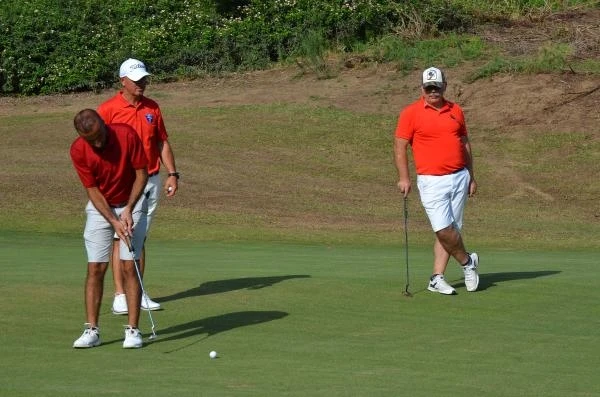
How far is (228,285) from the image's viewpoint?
12.6m

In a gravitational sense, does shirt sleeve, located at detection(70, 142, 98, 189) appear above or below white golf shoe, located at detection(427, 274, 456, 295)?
above

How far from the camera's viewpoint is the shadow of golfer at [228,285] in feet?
39.5

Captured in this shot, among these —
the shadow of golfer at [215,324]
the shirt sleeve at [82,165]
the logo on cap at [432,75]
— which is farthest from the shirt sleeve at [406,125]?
the shirt sleeve at [82,165]

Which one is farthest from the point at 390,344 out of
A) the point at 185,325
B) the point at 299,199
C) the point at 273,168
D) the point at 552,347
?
the point at 273,168

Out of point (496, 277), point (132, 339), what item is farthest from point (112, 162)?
point (496, 277)

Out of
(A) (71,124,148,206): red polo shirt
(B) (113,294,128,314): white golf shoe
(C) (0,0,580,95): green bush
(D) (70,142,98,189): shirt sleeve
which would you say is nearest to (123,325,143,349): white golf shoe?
(A) (71,124,148,206): red polo shirt

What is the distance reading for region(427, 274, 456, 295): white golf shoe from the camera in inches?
469

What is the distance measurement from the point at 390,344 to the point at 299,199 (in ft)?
47.3

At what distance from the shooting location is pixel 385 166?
88.2 feet

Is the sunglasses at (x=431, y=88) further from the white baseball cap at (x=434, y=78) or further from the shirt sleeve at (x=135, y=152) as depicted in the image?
the shirt sleeve at (x=135, y=152)

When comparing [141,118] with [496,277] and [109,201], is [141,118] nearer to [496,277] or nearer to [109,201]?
[109,201]

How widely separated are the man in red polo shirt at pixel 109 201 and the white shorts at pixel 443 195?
120 inches

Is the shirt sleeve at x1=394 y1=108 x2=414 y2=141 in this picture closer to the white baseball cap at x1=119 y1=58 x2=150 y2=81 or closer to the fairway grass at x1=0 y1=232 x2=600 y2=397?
the fairway grass at x1=0 y1=232 x2=600 y2=397

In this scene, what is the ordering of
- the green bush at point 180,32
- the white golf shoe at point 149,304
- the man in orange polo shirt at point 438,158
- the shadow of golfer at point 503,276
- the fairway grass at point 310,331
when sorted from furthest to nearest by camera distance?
the green bush at point 180,32 → the shadow of golfer at point 503,276 → the man in orange polo shirt at point 438,158 → the white golf shoe at point 149,304 → the fairway grass at point 310,331
